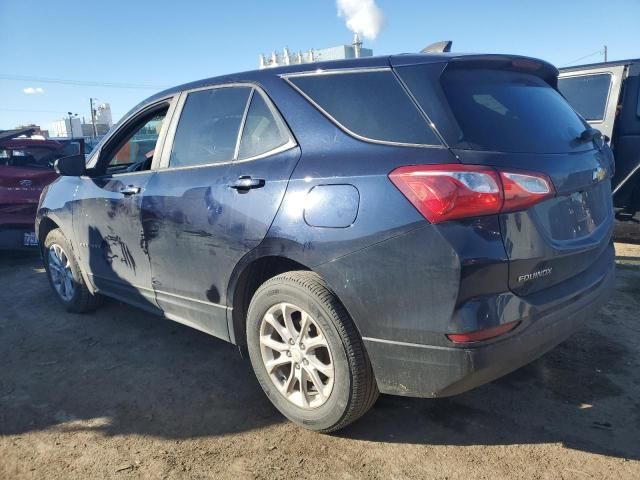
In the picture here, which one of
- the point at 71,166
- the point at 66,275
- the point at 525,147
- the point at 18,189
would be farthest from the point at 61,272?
the point at 525,147

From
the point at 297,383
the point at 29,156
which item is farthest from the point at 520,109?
the point at 29,156

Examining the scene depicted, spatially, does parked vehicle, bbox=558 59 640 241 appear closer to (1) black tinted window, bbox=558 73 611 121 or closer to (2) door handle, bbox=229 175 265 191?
(1) black tinted window, bbox=558 73 611 121

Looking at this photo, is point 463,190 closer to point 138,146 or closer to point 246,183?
point 246,183

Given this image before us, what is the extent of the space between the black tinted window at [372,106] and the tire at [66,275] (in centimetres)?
295

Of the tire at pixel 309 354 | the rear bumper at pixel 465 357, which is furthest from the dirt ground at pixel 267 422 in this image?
the rear bumper at pixel 465 357

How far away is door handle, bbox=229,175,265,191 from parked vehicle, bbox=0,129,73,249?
4.82 metres

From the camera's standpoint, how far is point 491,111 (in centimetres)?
234

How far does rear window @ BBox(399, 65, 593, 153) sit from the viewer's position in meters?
2.20

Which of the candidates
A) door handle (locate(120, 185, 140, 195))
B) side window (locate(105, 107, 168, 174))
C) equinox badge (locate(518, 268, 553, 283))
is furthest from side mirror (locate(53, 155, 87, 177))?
equinox badge (locate(518, 268, 553, 283))

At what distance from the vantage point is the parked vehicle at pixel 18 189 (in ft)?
20.9

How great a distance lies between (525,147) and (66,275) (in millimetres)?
4077

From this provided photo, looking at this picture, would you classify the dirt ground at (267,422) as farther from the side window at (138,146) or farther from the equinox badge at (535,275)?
the side window at (138,146)


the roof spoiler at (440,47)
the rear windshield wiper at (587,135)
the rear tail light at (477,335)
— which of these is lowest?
the rear tail light at (477,335)

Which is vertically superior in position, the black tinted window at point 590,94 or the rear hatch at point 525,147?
the black tinted window at point 590,94
